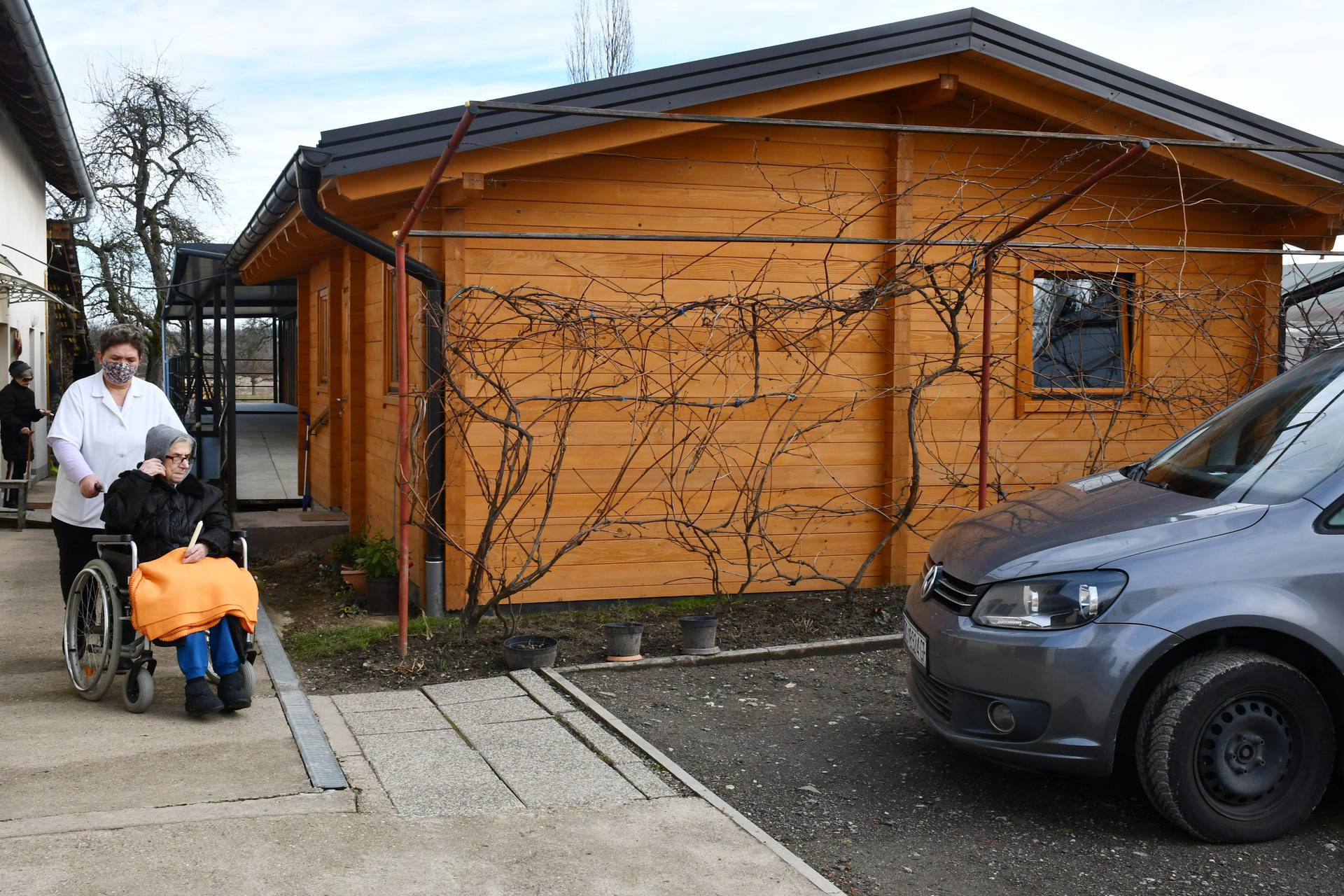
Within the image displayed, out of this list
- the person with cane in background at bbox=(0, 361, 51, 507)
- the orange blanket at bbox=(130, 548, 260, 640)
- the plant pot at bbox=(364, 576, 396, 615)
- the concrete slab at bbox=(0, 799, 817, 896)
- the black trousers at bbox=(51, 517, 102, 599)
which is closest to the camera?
the concrete slab at bbox=(0, 799, 817, 896)

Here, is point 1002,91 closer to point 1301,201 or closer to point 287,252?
point 1301,201

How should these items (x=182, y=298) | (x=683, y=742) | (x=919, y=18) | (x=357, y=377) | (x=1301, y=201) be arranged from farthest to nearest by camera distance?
1. (x=182, y=298)
2. (x=357, y=377)
3. (x=1301, y=201)
4. (x=919, y=18)
5. (x=683, y=742)

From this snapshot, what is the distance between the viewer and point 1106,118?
842 centimetres

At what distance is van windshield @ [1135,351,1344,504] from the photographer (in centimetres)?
444

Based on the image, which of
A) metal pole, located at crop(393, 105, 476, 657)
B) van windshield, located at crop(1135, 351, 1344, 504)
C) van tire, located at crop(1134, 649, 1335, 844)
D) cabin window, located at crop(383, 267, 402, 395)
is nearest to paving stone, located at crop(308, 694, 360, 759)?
metal pole, located at crop(393, 105, 476, 657)

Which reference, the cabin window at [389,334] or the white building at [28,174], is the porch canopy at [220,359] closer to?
the white building at [28,174]

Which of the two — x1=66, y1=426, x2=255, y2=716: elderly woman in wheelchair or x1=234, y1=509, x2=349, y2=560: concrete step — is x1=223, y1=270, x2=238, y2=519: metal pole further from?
x1=66, y1=426, x2=255, y2=716: elderly woman in wheelchair

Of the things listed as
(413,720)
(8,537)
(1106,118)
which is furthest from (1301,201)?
(8,537)

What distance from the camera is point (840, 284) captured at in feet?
25.8

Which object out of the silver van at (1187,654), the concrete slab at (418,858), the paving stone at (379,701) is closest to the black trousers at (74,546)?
the paving stone at (379,701)

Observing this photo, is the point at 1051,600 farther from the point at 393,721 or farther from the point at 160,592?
the point at 160,592

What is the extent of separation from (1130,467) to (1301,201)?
14.2 ft

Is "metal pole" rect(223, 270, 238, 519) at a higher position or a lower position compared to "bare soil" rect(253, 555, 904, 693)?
higher

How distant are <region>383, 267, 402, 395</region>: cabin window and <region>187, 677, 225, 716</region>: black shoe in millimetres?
3666
